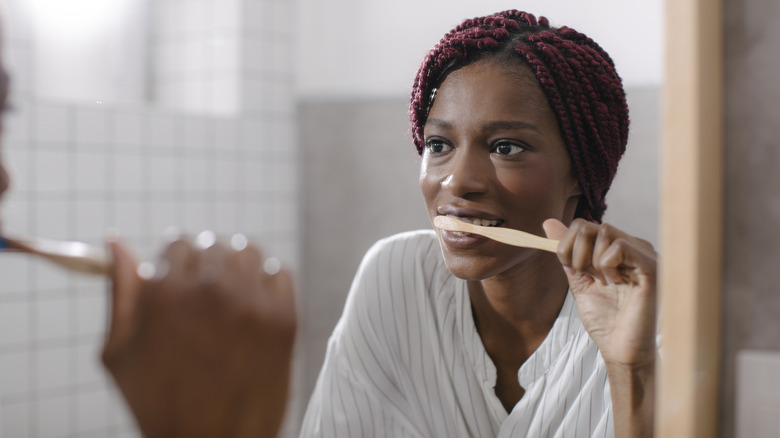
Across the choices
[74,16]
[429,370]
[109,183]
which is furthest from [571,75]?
[109,183]

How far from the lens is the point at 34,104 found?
0.85m

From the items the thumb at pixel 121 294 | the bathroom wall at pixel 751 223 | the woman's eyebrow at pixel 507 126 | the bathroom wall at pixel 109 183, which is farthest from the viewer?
the bathroom wall at pixel 109 183

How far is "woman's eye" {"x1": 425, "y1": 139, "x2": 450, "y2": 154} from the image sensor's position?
0.55 m

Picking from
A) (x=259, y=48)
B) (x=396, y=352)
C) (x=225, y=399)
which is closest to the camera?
(x=225, y=399)

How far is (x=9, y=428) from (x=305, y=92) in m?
0.70

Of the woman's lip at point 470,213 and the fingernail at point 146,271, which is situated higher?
the woman's lip at point 470,213

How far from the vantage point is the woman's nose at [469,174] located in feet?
1.70

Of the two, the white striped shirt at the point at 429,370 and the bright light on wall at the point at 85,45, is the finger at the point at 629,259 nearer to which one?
the white striped shirt at the point at 429,370

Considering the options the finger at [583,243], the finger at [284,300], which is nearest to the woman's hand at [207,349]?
the finger at [284,300]

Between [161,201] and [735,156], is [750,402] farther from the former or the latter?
[161,201]

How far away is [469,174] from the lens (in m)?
0.52

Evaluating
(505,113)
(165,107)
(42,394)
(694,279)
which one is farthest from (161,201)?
(694,279)

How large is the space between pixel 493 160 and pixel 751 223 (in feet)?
0.63

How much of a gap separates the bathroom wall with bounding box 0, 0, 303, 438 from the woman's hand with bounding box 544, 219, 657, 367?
17.9 inches
